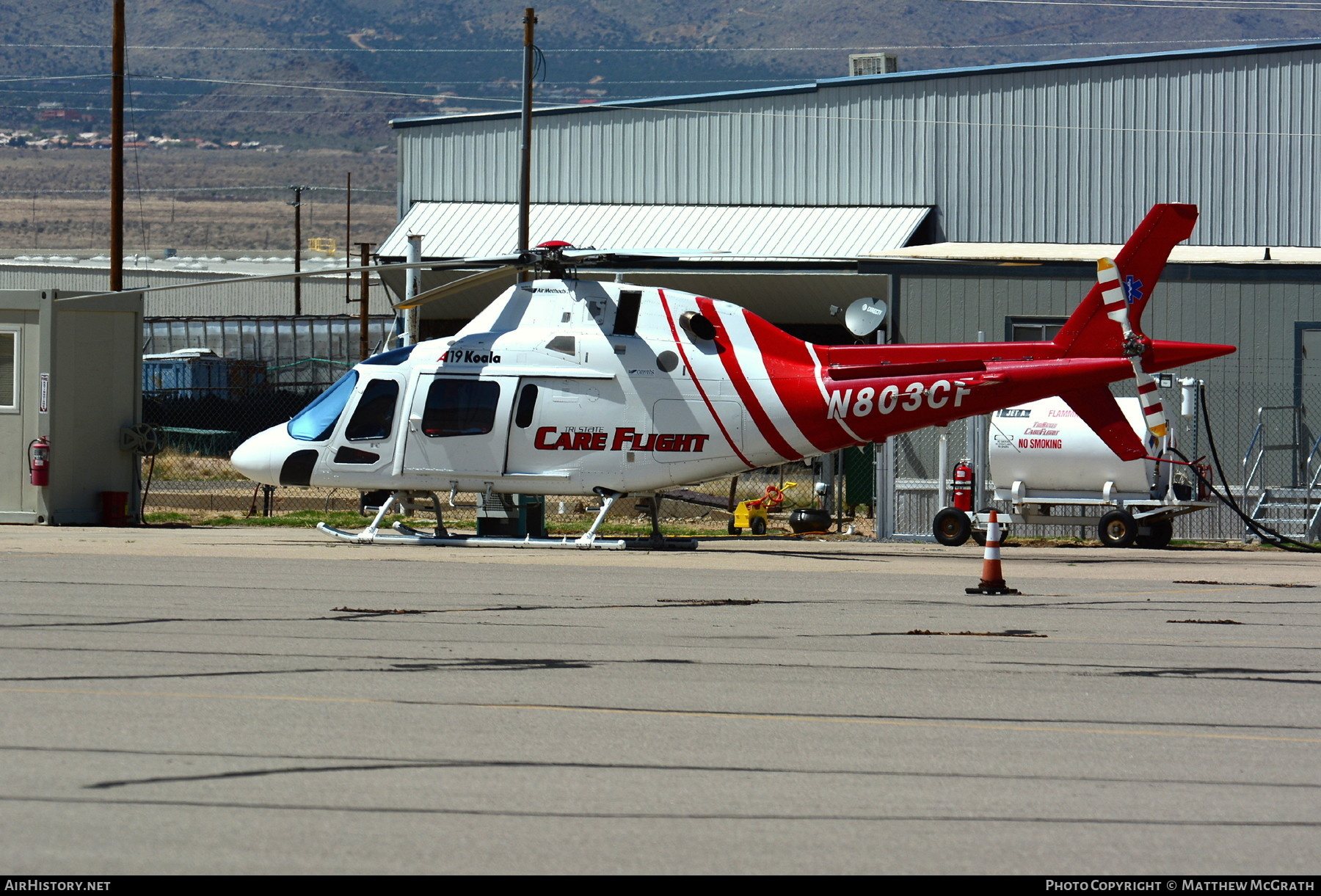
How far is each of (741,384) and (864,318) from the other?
4.99 meters

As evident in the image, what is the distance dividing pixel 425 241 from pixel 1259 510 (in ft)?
89.0

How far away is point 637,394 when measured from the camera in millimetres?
18000

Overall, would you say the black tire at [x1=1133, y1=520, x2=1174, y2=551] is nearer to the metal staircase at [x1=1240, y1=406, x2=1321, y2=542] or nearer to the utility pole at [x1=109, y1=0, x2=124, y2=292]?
the metal staircase at [x1=1240, y1=406, x2=1321, y2=542]

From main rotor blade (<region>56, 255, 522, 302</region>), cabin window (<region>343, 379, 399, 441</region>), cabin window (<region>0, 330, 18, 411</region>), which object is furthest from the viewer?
cabin window (<region>0, 330, 18, 411</region>)

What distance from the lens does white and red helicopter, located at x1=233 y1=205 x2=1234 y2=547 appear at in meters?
17.8

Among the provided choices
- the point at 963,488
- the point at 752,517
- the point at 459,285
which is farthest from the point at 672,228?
the point at 459,285

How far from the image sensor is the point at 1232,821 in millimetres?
6109

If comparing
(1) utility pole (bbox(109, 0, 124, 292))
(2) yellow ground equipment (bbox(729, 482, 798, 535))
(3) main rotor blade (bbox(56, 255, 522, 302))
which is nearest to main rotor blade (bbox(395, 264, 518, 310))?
(3) main rotor blade (bbox(56, 255, 522, 302))

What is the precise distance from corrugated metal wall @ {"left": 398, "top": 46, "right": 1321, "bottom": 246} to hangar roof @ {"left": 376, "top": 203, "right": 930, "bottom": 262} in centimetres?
62

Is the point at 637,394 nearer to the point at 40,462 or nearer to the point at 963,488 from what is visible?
the point at 963,488

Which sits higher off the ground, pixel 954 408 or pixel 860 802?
pixel 954 408

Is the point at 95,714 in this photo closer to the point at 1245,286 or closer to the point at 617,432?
the point at 617,432

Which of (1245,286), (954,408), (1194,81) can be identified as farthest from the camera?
(1194,81)

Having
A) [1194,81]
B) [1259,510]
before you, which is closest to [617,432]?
[1259,510]
